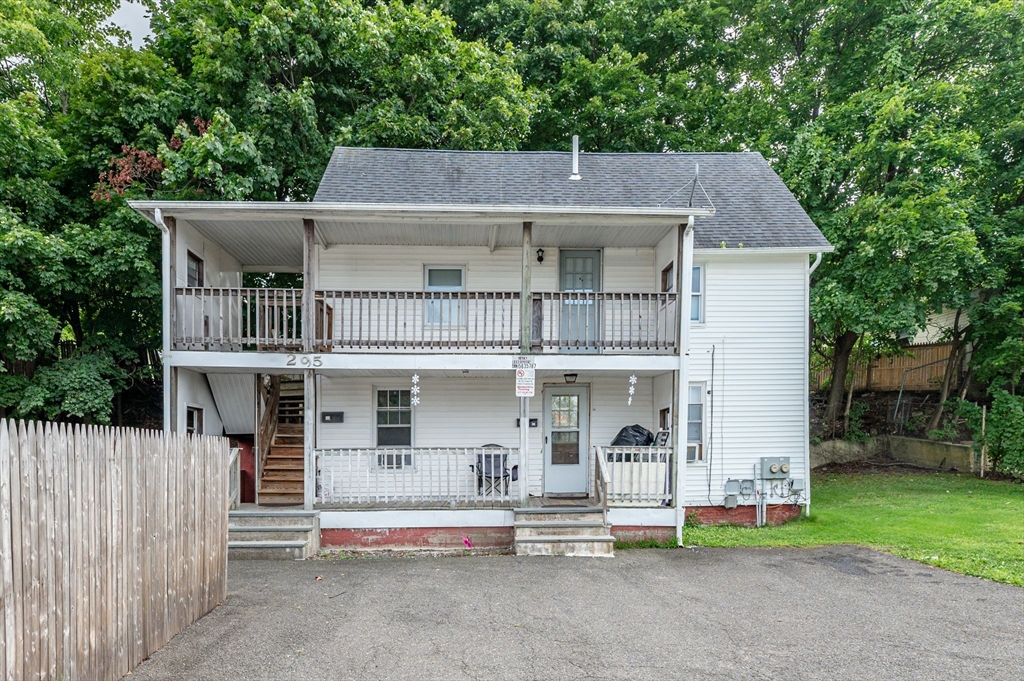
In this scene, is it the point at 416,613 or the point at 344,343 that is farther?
the point at 344,343

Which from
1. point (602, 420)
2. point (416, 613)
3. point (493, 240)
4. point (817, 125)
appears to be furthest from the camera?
point (817, 125)

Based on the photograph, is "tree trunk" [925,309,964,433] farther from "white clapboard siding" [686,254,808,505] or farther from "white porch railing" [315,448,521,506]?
"white porch railing" [315,448,521,506]

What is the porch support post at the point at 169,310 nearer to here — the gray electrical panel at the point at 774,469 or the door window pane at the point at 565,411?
the door window pane at the point at 565,411

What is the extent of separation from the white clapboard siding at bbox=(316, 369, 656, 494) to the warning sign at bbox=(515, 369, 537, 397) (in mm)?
1915

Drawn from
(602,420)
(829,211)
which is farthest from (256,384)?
(829,211)

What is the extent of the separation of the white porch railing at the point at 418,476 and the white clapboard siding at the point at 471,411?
1.63ft

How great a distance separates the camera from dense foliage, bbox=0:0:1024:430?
13.4 metres

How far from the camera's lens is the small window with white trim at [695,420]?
41.7 ft

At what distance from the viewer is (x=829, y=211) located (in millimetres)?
17203

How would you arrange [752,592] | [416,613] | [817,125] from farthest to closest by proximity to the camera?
[817,125]
[752,592]
[416,613]

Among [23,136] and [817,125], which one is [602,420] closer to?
[817,125]

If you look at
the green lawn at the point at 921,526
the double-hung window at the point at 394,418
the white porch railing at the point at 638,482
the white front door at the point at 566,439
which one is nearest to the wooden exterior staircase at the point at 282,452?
the double-hung window at the point at 394,418

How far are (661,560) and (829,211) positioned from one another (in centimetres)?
1181

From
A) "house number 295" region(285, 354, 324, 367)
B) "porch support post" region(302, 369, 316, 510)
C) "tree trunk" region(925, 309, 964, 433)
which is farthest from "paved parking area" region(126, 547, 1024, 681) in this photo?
"tree trunk" region(925, 309, 964, 433)
